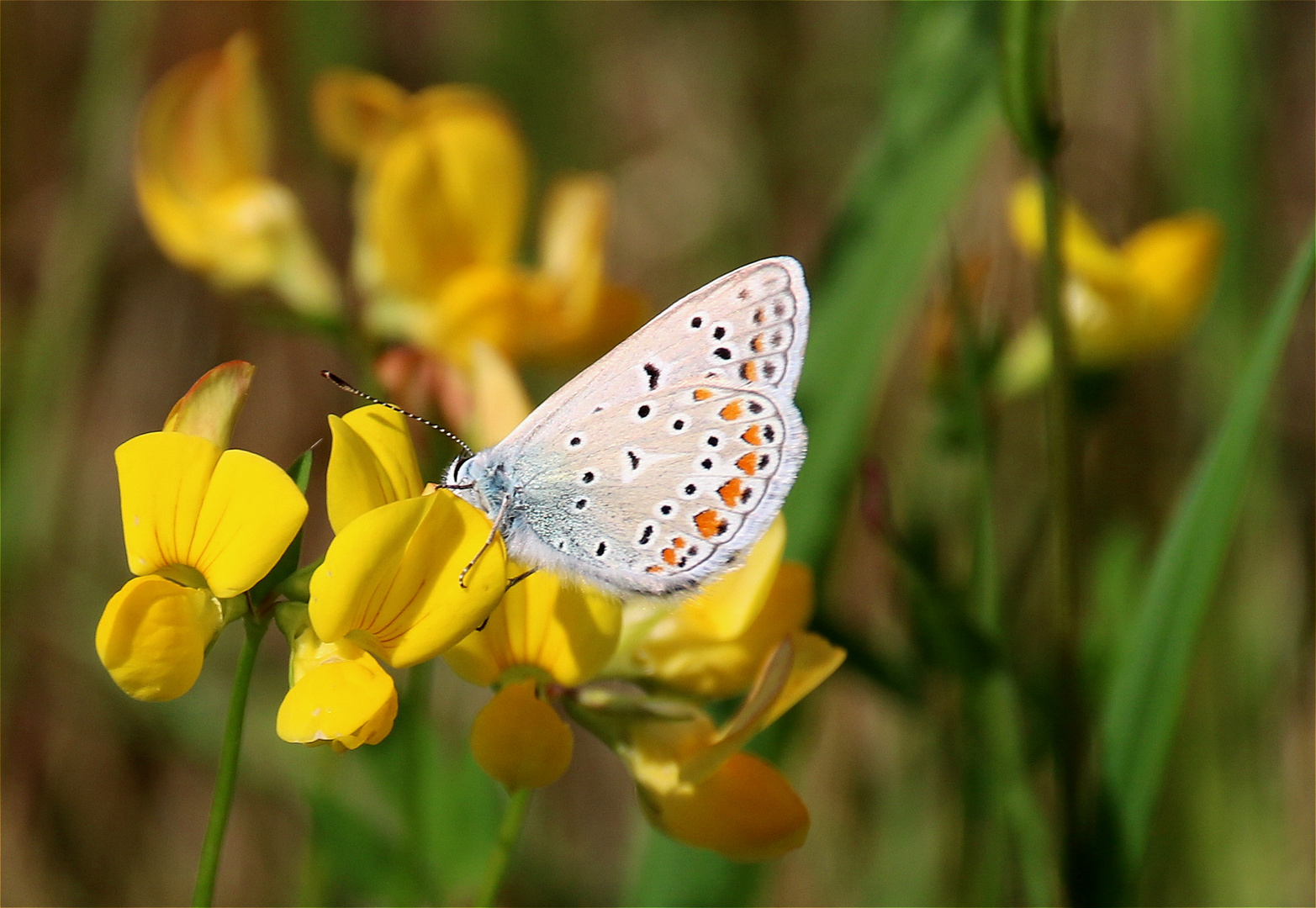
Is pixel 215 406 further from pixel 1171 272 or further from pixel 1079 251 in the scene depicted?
pixel 1171 272

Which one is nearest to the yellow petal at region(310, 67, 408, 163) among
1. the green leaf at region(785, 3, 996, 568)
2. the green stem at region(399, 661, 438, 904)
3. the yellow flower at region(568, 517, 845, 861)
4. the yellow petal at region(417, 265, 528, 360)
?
the yellow petal at region(417, 265, 528, 360)

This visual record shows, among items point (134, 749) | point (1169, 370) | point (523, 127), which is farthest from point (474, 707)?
point (1169, 370)

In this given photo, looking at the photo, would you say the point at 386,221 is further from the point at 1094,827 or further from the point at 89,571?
the point at 1094,827

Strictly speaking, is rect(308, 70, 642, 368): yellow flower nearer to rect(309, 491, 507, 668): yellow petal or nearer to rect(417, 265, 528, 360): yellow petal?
rect(417, 265, 528, 360): yellow petal

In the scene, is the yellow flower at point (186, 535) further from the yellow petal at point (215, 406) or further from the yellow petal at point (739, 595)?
the yellow petal at point (739, 595)

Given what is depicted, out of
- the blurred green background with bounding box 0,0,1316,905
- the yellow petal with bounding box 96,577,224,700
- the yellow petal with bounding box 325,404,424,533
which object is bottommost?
the blurred green background with bounding box 0,0,1316,905

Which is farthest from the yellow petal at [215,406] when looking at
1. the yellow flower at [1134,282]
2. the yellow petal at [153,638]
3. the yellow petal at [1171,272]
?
the yellow petal at [1171,272]
